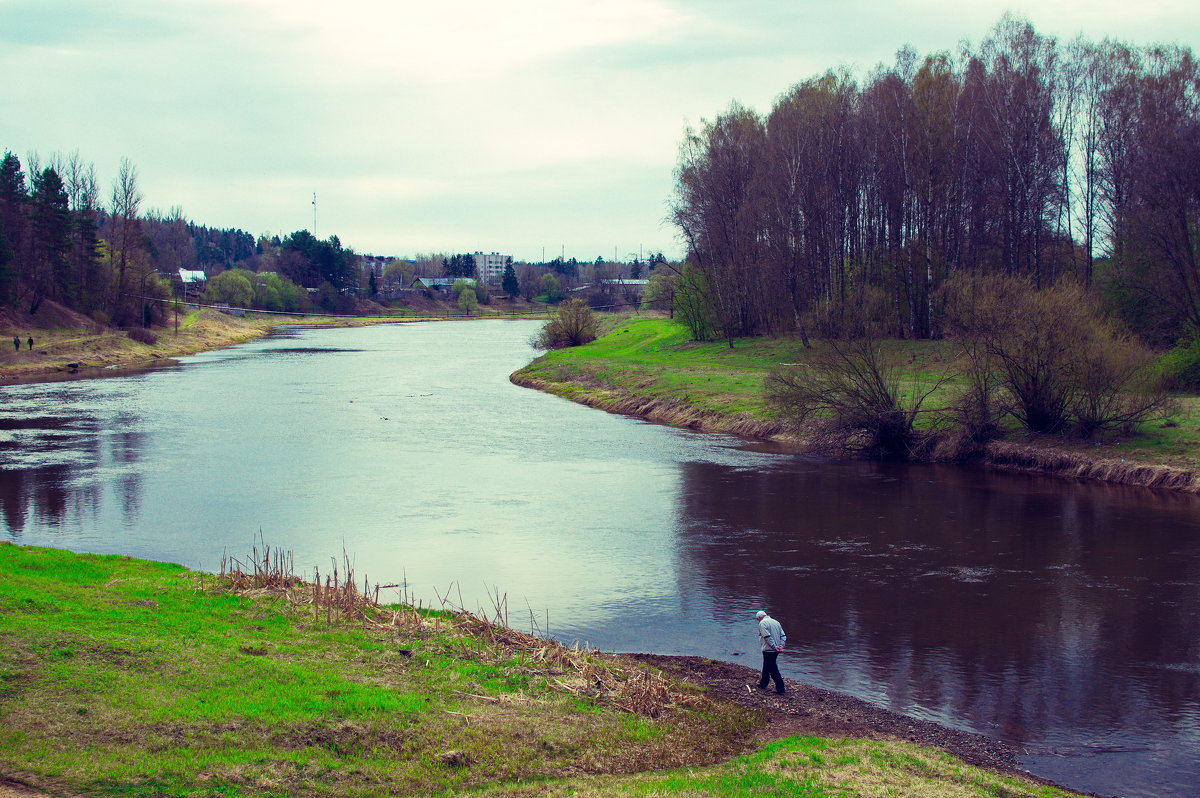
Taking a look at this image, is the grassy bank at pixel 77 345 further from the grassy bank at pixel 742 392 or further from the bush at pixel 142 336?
the grassy bank at pixel 742 392

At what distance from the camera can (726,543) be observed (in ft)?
81.3

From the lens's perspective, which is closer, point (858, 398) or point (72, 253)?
point (858, 398)

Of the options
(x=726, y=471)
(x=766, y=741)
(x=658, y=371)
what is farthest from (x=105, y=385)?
(x=766, y=741)

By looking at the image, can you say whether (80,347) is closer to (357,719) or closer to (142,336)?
(142,336)

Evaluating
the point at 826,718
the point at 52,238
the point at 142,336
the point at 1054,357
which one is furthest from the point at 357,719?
the point at 52,238

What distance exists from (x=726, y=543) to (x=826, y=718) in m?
11.0

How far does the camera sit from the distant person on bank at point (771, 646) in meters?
14.6

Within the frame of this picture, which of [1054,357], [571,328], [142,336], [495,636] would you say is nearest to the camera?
[495,636]

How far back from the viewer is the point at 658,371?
59.9m

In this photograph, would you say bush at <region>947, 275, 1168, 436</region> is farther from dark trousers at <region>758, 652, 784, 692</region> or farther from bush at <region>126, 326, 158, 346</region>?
bush at <region>126, 326, 158, 346</region>

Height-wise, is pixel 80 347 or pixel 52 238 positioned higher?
pixel 52 238

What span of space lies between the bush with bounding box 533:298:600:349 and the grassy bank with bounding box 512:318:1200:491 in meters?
3.51

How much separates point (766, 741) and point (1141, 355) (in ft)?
Answer: 90.0

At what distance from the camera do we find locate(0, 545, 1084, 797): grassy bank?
9.96 m
